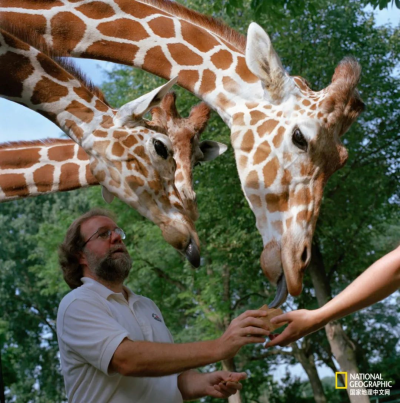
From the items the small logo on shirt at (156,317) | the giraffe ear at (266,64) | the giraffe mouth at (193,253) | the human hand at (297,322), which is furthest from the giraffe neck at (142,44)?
the human hand at (297,322)

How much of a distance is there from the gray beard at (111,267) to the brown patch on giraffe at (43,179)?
1381mm

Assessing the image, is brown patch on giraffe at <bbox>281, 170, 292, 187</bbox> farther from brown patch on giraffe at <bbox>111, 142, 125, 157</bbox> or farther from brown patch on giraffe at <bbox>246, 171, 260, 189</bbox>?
brown patch on giraffe at <bbox>111, 142, 125, 157</bbox>

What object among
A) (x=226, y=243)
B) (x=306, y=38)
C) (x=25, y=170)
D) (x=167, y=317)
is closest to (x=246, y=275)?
(x=226, y=243)

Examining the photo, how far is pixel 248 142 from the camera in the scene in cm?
367

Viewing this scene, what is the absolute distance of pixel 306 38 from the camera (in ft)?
39.6

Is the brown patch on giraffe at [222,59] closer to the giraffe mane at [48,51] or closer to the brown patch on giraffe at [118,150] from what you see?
the giraffe mane at [48,51]

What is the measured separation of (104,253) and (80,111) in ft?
3.11

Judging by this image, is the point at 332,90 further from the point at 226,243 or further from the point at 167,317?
the point at 167,317

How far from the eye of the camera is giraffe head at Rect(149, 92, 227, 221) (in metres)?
4.19

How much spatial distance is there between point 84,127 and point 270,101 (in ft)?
3.67

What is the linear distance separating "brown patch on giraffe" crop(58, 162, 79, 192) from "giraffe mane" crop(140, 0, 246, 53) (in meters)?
1.26

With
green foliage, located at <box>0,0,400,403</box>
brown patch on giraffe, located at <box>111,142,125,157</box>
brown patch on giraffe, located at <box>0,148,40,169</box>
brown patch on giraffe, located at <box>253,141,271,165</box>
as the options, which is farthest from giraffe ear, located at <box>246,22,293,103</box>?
green foliage, located at <box>0,0,400,403</box>

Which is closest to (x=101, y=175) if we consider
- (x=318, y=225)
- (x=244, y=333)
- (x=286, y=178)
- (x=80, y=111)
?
(x=80, y=111)

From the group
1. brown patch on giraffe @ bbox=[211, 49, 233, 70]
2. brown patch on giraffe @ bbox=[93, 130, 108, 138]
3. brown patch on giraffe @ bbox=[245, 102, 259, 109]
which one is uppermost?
brown patch on giraffe @ bbox=[211, 49, 233, 70]
